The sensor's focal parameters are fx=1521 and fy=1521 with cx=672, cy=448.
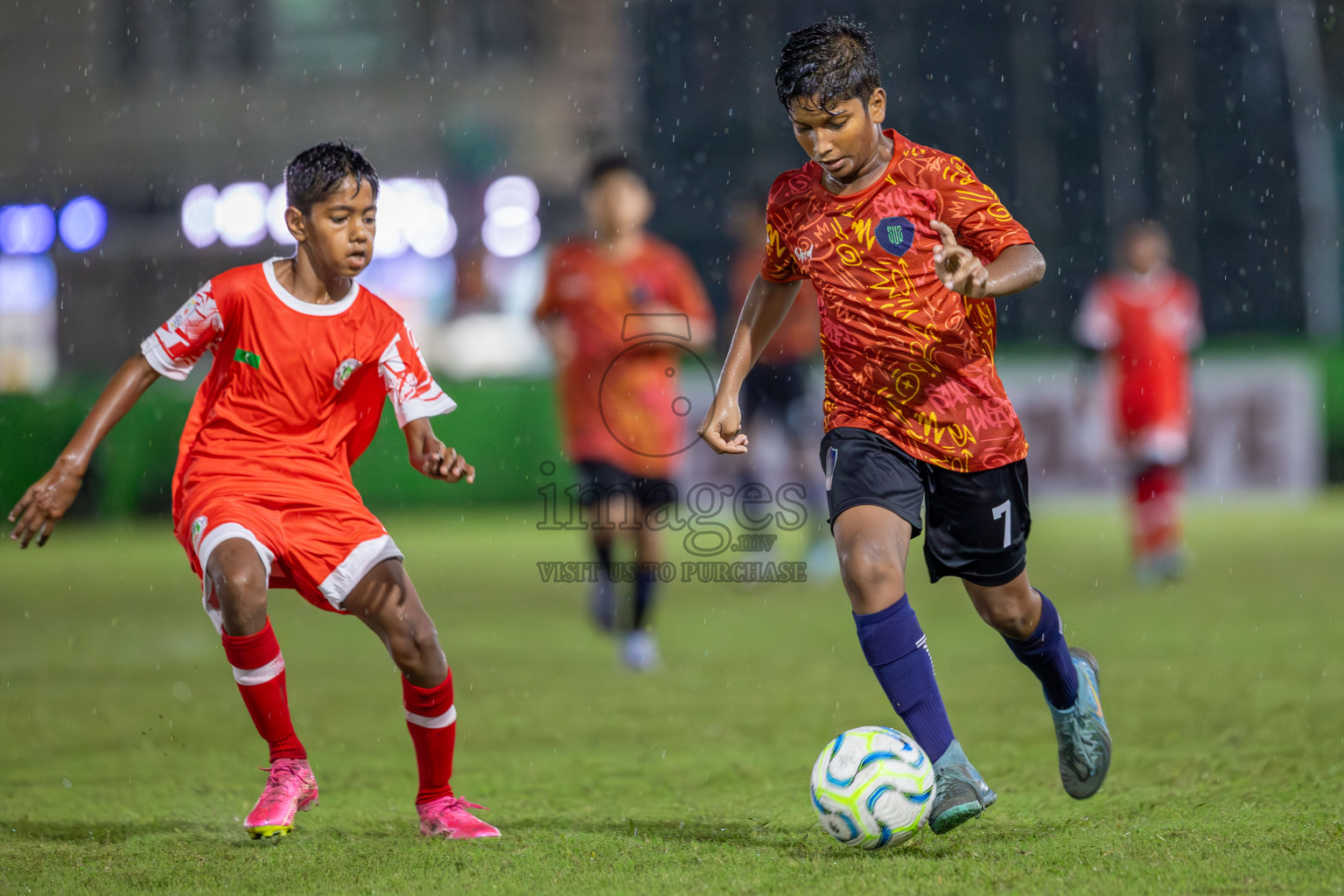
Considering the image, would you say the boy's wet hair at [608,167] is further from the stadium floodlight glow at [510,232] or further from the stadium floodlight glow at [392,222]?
the stadium floodlight glow at [510,232]

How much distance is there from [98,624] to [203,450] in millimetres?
5269

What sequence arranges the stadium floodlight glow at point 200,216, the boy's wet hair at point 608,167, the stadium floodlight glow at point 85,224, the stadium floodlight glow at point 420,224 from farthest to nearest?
the stadium floodlight glow at point 85,224, the stadium floodlight glow at point 420,224, the stadium floodlight glow at point 200,216, the boy's wet hair at point 608,167

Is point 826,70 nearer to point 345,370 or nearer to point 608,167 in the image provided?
point 345,370

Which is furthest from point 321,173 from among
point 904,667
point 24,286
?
point 24,286

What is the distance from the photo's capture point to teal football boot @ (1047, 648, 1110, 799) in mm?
3785

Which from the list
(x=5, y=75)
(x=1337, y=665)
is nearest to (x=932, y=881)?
(x=1337, y=665)

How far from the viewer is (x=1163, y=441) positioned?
9.70m

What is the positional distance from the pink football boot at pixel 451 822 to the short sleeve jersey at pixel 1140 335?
7.18m

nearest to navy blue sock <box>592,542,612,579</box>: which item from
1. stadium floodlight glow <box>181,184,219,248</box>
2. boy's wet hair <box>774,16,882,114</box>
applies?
boy's wet hair <box>774,16,882,114</box>

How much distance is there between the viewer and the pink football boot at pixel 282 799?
3592 mm

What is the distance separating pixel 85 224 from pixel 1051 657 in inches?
776

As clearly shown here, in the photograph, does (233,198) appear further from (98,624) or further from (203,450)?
(203,450)

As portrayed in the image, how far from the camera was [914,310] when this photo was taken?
354cm

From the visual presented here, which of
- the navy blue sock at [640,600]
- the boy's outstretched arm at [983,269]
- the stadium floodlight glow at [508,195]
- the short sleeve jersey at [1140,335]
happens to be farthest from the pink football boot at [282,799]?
the stadium floodlight glow at [508,195]
